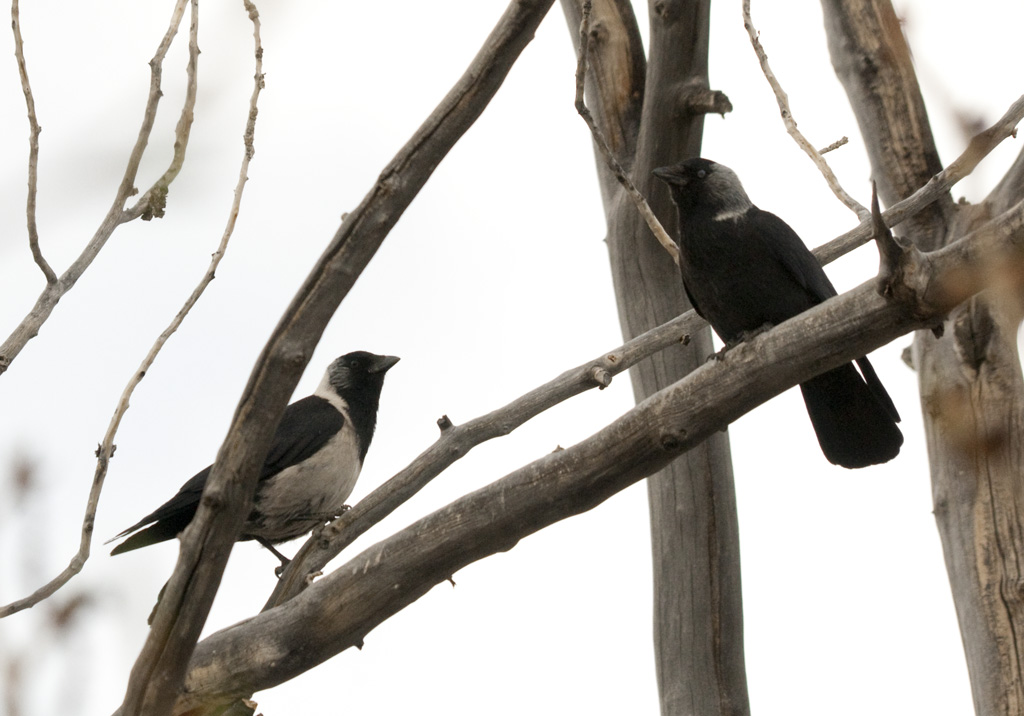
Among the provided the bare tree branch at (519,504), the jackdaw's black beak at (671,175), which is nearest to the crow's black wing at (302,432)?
the jackdaw's black beak at (671,175)

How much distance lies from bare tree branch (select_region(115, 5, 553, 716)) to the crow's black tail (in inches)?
84.0

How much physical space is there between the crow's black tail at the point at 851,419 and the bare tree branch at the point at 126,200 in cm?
257

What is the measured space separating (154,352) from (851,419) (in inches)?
107

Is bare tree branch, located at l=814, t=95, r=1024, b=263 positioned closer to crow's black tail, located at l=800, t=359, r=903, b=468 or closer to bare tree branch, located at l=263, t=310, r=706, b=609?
crow's black tail, located at l=800, t=359, r=903, b=468

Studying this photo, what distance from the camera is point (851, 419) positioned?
4.34m

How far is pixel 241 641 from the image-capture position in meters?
3.18

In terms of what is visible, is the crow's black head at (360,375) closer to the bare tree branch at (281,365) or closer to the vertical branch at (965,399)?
the vertical branch at (965,399)

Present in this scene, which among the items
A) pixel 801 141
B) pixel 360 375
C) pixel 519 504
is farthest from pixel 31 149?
pixel 360 375

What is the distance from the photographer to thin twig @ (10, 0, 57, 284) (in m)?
2.50

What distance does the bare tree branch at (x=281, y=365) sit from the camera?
8.11 feet

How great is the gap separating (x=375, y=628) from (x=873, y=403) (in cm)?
215

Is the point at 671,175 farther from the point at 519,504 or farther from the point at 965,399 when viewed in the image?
the point at 519,504

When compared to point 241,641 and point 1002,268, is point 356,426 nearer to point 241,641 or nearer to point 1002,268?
point 241,641

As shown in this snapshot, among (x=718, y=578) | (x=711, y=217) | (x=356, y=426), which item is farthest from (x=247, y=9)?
(x=356, y=426)
